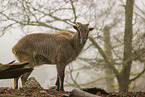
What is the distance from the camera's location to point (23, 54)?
20.6 feet

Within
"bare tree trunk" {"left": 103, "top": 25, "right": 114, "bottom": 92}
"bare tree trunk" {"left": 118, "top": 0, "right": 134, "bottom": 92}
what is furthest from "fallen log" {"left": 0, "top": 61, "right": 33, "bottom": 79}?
"bare tree trunk" {"left": 103, "top": 25, "right": 114, "bottom": 92}

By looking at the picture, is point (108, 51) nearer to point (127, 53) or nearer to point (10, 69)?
point (127, 53)

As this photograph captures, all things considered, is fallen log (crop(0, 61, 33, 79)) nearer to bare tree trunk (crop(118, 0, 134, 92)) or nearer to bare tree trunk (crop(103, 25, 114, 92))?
bare tree trunk (crop(118, 0, 134, 92))

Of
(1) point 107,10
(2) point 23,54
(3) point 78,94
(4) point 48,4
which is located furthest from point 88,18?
(3) point 78,94

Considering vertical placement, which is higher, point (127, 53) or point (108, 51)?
point (108, 51)

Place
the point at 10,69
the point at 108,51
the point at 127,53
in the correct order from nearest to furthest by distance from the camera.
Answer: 1. the point at 10,69
2. the point at 127,53
3. the point at 108,51

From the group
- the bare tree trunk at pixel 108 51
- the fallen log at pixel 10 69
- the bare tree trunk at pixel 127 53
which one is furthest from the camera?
the bare tree trunk at pixel 108 51

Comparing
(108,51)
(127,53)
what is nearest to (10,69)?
(127,53)

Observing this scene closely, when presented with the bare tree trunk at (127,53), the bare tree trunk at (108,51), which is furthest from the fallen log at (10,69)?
the bare tree trunk at (108,51)

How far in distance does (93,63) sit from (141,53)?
300 centimetres

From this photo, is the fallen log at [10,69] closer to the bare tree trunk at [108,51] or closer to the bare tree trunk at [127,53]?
the bare tree trunk at [127,53]

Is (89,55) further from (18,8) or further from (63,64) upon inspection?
(63,64)

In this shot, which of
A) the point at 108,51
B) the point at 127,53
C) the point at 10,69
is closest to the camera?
the point at 10,69

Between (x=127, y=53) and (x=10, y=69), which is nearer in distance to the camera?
(x=10, y=69)
